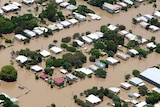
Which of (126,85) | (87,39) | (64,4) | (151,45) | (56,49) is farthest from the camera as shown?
(64,4)

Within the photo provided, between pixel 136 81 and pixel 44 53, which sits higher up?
pixel 44 53

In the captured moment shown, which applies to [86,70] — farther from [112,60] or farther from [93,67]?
[112,60]

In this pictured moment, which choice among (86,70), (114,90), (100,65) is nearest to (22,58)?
(86,70)

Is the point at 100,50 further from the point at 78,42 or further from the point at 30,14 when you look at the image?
the point at 30,14

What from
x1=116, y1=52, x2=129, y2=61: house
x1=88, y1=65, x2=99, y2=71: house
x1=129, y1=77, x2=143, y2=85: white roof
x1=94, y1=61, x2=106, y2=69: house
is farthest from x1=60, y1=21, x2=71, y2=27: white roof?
x1=129, y1=77, x2=143, y2=85: white roof

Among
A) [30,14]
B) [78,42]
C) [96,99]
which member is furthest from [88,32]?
[96,99]

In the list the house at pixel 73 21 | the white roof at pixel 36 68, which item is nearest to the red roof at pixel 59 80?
the white roof at pixel 36 68
